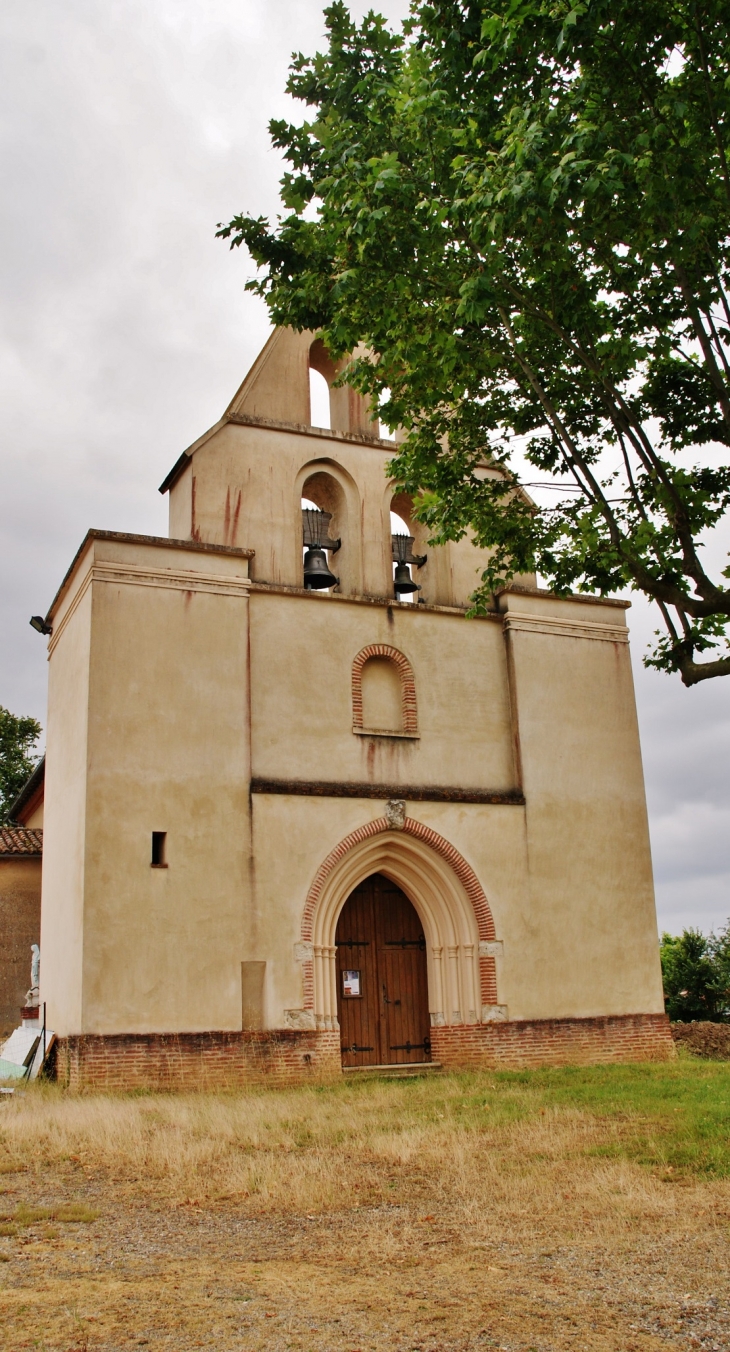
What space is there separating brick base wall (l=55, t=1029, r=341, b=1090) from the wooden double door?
129 centimetres

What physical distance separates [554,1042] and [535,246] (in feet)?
40.9

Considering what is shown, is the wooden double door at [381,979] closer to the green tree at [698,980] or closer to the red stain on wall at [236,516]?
the red stain on wall at [236,516]

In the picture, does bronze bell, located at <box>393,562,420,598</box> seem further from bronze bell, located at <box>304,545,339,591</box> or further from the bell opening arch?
the bell opening arch

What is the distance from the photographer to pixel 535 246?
10539 mm

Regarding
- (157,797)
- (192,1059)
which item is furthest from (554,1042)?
(157,797)

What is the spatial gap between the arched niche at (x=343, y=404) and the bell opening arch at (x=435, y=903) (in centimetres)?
694

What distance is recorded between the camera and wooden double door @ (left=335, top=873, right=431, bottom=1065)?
1789cm

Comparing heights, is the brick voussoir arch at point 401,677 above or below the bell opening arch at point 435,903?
above

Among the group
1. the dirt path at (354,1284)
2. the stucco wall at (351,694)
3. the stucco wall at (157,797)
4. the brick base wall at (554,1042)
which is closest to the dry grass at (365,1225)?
the dirt path at (354,1284)

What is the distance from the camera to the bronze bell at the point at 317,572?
733 inches

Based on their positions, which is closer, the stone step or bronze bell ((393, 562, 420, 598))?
the stone step

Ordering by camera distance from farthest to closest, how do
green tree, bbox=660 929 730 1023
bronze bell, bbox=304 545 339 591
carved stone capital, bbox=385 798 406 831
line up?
green tree, bbox=660 929 730 1023
bronze bell, bbox=304 545 339 591
carved stone capital, bbox=385 798 406 831

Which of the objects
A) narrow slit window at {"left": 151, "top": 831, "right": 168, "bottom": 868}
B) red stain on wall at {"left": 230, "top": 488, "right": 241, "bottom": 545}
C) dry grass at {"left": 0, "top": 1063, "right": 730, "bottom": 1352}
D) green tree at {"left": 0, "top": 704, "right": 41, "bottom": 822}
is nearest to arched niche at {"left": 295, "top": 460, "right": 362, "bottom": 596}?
red stain on wall at {"left": 230, "top": 488, "right": 241, "bottom": 545}

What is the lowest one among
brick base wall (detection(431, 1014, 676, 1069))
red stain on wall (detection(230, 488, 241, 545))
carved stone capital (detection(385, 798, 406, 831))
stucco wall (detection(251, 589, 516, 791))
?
brick base wall (detection(431, 1014, 676, 1069))
